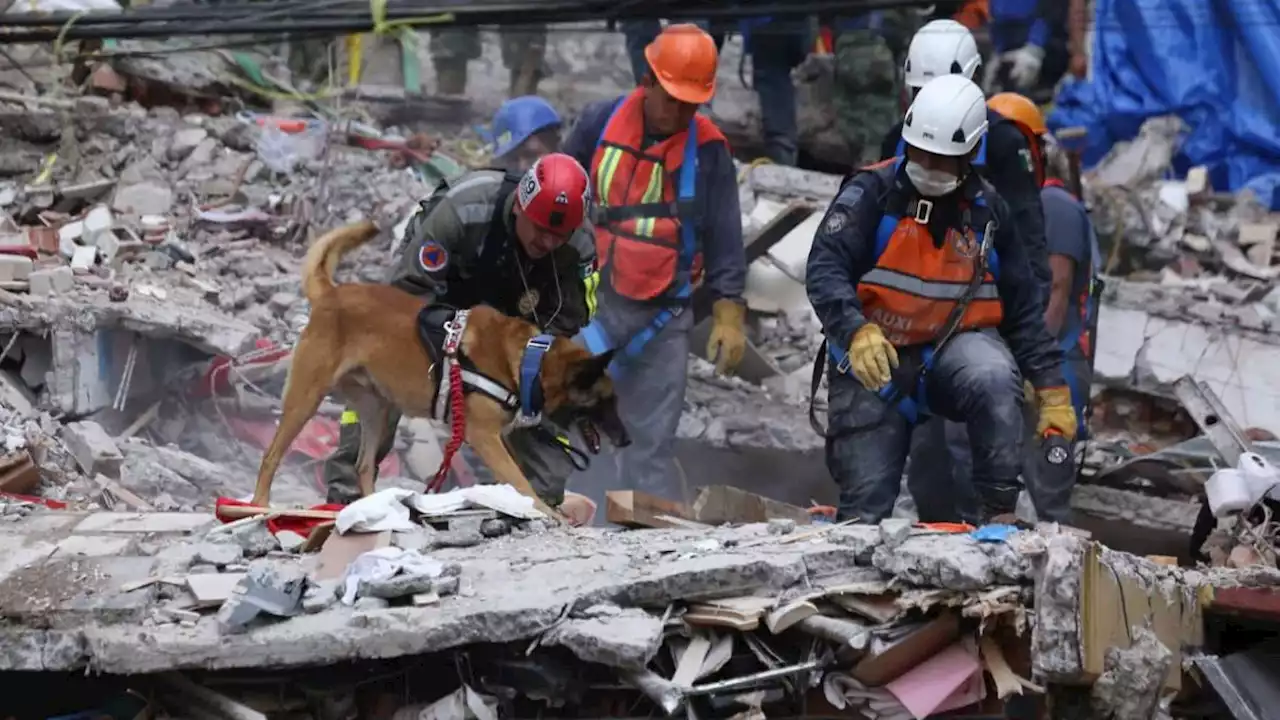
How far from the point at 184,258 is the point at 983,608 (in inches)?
257

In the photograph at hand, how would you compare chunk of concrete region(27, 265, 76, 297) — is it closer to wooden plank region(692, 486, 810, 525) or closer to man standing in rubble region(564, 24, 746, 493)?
man standing in rubble region(564, 24, 746, 493)

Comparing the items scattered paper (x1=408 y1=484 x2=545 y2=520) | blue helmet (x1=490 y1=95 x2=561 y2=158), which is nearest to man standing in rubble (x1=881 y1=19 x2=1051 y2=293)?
scattered paper (x1=408 y1=484 x2=545 y2=520)

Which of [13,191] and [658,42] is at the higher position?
[658,42]

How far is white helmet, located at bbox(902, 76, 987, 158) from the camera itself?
228 inches

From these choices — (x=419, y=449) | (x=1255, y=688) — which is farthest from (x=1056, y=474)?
(x=419, y=449)

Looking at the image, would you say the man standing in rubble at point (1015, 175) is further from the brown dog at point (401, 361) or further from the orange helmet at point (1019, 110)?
the brown dog at point (401, 361)

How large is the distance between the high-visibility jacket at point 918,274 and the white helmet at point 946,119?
0.20 meters

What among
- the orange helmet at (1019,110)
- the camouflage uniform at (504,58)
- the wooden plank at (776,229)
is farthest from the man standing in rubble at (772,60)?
the orange helmet at (1019,110)

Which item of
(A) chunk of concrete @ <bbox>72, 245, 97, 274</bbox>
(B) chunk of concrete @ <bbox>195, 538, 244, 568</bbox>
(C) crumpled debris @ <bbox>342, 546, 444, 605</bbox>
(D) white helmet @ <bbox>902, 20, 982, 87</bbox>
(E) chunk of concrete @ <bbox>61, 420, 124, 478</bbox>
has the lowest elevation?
(E) chunk of concrete @ <bbox>61, 420, 124, 478</bbox>

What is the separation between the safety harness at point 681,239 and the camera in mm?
7352

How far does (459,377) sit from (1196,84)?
291 inches

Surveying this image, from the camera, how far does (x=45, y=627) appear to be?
14.8 feet

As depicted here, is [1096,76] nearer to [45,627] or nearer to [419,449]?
[419,449]

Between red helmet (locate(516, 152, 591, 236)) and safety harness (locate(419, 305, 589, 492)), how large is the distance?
523 mm
